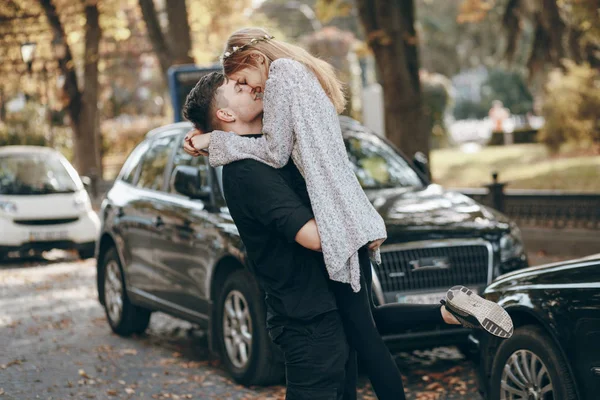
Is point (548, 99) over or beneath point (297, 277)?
beneath

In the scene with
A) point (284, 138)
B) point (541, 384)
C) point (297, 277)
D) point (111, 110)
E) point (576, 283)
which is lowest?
point (111, 110)

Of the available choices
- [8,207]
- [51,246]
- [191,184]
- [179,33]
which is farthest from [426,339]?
[179,33]

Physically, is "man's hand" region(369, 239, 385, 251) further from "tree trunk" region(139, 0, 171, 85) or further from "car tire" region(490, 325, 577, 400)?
"tree trunk" region(139, 0, 171, 85)

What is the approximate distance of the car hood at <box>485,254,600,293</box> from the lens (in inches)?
200

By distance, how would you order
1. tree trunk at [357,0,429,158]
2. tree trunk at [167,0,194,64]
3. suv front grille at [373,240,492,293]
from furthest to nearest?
tree trunk at [167,0,194,64], tree trunk at [357,0,429,158], suv front grille at [373,240,492,293]

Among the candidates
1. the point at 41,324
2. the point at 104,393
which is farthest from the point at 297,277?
the point at 41,324

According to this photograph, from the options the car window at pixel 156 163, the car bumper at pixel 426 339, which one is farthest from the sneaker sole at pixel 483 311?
the car window at pixel 156 163

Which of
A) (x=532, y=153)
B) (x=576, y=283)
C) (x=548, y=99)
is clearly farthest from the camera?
(x=532, y=153)

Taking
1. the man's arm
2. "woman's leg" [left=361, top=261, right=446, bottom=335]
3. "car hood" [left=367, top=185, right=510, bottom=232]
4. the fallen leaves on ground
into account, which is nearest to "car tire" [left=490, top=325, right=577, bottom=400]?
"woman's leg" [left=361, top=261, right=446, bottom=335]

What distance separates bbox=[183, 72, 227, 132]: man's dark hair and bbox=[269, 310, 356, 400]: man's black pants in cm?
83

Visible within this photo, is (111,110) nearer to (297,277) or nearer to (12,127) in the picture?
(12,127)

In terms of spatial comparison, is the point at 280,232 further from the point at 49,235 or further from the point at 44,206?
the point at 44,206

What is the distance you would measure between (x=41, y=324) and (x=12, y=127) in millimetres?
27805

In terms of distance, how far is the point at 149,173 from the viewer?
9.21 meters
